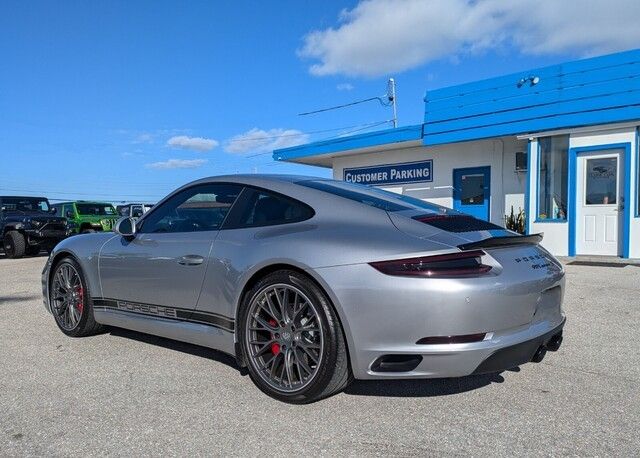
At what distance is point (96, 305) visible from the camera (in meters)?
4.46

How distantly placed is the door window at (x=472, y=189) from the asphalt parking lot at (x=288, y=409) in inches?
356

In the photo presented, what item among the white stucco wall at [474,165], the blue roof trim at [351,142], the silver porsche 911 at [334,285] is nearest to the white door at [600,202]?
the white stucco wall at [474,165]

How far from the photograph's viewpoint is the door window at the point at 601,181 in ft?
33.2

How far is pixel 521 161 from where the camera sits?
39.8ft

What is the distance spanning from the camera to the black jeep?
15.6 metres

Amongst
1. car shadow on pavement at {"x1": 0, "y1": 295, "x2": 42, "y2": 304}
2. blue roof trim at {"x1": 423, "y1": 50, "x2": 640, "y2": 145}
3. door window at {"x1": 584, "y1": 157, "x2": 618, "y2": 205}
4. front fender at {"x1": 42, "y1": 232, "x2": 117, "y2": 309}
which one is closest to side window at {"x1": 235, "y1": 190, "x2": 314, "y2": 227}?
front fender at {"x1": 42, "y1": 232, "x2": 117, "y2": 309}

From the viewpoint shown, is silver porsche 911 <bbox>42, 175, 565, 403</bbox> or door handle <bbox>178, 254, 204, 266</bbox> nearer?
silver porsche 911 <bbox>42, 175, 565, 403</bbox>

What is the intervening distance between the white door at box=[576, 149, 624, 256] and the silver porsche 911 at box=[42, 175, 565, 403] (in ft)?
25.8

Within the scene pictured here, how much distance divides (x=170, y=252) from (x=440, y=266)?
2041 millimetres

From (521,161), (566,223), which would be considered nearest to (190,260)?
(566,223)

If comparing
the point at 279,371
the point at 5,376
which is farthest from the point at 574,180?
the point at 5,376

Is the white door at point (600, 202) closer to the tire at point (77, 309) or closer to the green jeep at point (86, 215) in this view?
the tire at point (77, 309)

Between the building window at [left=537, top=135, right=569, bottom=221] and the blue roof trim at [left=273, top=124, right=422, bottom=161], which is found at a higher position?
the blue roof trim at [left=273, top=124, right=422, bottom=161]

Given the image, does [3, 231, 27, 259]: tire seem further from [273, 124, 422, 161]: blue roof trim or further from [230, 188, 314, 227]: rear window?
[230, 188, 314, 227]: rear window
